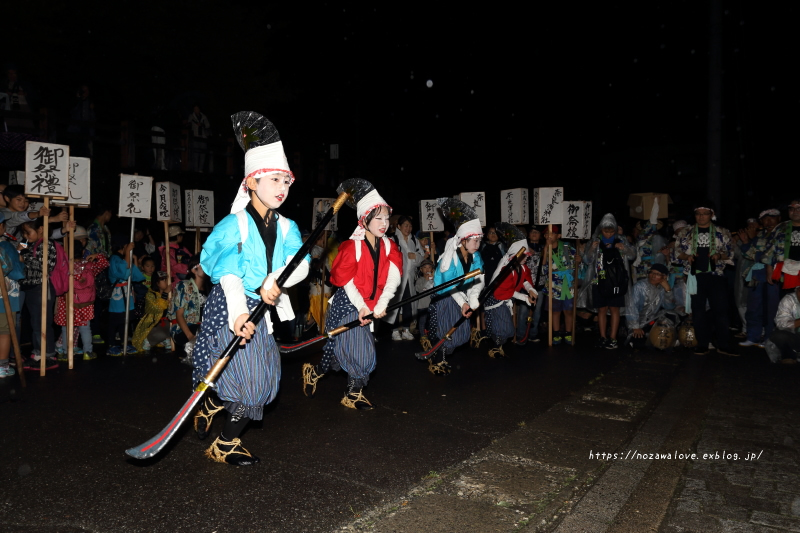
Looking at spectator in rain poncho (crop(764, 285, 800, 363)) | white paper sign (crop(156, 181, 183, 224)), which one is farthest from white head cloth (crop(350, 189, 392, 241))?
spectator in rain poncho (crop(764, 285, 800, 363))

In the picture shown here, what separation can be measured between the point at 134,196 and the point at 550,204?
6150 mm

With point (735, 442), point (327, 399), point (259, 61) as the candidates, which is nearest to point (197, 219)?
point (327, 399)

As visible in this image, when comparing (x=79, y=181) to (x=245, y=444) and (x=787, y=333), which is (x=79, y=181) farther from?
(x=787, y=333)

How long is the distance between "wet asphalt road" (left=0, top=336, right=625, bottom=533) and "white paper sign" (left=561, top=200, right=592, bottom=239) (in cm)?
289

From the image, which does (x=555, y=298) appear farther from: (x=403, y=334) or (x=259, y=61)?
(x=259, y=61)

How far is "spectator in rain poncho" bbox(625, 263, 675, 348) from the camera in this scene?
9375mm

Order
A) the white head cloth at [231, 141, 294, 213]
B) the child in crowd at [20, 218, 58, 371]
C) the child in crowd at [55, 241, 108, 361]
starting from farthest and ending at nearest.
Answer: the child in crowd at [55, 241, 108, 361] < the child in crowd at [20, 218, 58, 371] < the white head cloth at [231, 141, 294, 213]

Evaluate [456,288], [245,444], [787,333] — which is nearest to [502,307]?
[456,288]

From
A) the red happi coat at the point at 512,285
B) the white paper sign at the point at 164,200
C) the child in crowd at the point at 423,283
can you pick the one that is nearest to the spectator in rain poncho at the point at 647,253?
the red happi coat at the point at 512,285

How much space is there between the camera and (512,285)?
8.66 meters

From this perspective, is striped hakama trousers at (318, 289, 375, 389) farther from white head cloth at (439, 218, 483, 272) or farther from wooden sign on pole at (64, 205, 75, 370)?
wooden sign on pole at (64, 205, 75, 370)

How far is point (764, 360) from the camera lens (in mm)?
8344

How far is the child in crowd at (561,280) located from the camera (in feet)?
32.5

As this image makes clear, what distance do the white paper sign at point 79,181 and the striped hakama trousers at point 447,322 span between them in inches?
176
